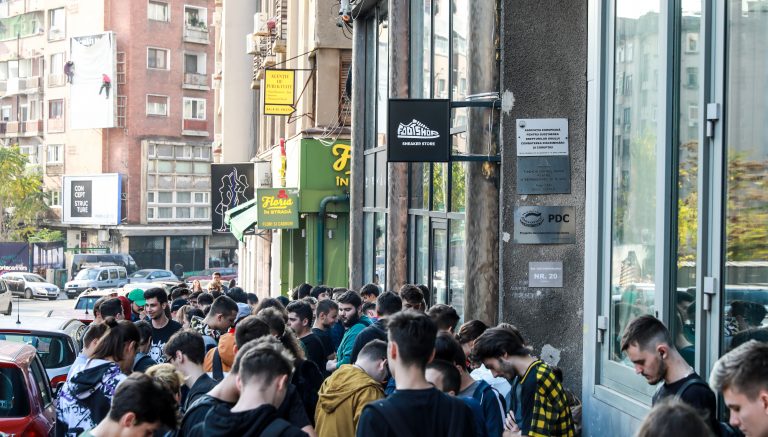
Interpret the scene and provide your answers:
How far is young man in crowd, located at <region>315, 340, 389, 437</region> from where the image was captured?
20.2 feet

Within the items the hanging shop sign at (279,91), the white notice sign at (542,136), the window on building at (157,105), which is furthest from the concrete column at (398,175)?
the window on building at (157,105)

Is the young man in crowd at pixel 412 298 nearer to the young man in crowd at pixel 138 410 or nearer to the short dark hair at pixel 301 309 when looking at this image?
the short dark hair at pixel 301 309

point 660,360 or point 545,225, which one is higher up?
point 545,225

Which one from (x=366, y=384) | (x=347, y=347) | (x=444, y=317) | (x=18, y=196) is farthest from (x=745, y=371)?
(x=18, y=196)

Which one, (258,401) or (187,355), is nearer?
(258,401)

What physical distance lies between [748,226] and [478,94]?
500 centimetres

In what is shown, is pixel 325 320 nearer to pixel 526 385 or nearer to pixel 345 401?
pixel 345 401

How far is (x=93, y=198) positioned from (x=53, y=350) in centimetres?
6025

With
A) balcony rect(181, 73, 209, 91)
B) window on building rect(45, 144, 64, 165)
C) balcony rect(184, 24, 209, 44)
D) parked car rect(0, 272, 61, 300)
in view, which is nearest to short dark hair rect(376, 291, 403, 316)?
parked car rect(0, 272, 61, 300)

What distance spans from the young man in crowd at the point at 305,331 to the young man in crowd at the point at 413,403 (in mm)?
4008

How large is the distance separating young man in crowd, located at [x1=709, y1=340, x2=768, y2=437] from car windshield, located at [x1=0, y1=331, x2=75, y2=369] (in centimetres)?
873

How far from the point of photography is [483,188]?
1133cm

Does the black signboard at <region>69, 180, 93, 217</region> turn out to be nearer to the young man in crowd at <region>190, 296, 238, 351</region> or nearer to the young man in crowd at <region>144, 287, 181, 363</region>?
the young man in crowd at <region>144, 287, 181, 363</region>

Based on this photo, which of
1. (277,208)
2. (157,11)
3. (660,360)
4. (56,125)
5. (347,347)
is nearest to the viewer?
(660,360)
